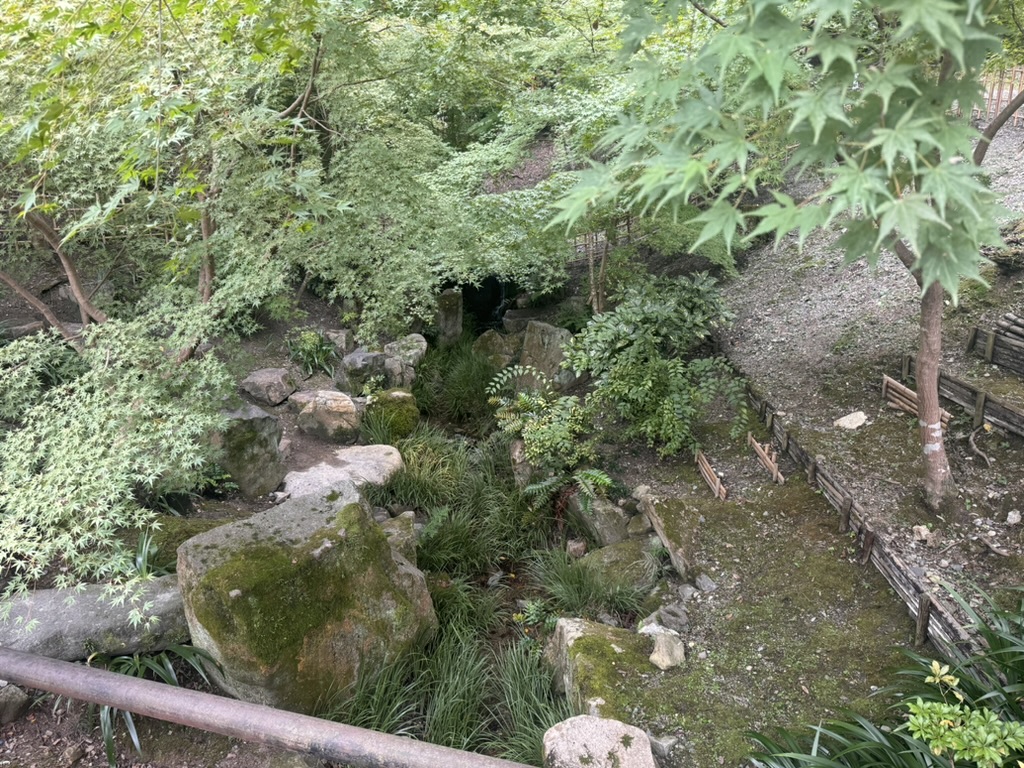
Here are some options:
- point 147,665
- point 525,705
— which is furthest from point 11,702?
point 525,705

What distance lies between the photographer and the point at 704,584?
3502mm

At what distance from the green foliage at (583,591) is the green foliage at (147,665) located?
6.75 feet

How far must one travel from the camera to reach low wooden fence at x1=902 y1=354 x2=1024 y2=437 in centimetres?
345

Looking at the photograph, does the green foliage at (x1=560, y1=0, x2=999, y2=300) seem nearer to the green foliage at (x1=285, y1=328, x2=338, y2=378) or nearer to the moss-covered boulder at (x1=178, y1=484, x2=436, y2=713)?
the moss-covered boulder at (x1=178, y1=484, x2=436, y2=713)

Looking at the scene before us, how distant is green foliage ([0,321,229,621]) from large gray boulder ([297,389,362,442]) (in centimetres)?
164

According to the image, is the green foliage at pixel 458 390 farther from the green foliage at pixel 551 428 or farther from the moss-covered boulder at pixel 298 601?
the moss-covered boulder at pixel 298 601

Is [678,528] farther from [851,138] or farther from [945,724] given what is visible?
[851,138]

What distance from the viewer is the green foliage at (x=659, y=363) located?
4.54m

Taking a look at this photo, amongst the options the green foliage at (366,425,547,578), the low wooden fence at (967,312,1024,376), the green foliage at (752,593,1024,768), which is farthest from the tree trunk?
the green foliage at (366,425,547,578)

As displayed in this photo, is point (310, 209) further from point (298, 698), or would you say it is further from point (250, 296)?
point (298, 698)

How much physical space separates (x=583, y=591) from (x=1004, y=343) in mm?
3078

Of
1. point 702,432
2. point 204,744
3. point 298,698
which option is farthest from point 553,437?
point 204,744

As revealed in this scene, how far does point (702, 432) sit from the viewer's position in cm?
477

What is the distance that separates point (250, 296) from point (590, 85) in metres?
3.88
